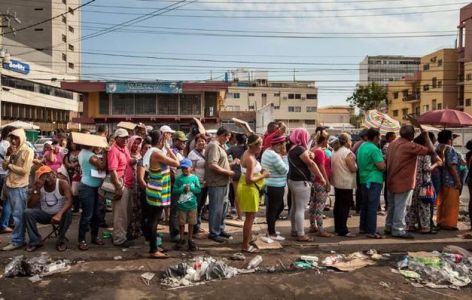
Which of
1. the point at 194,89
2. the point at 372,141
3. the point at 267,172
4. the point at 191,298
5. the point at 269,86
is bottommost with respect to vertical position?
the point at 191,298

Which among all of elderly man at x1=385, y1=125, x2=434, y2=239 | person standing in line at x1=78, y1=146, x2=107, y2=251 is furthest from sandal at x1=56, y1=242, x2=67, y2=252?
elderly man at x1=385, y1=125, x2=434, y2=239

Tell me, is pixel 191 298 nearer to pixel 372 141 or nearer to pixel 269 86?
pixel 372 141

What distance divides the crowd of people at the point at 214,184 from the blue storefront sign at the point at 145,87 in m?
23.5

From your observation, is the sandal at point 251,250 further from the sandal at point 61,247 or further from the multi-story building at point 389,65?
the multi-story building at point 389,65

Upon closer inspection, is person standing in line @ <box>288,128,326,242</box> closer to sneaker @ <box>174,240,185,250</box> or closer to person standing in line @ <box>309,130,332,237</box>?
person standing in line @ <box>309,130,332,237</box>

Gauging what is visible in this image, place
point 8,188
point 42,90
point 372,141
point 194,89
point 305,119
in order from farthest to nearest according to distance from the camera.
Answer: point 305,119 < point 42,90 < point 194,89 < point 372,141 < point 8,188

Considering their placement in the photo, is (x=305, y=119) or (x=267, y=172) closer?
(x=267, y=172)

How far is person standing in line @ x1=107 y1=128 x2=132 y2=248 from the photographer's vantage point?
20.8ft

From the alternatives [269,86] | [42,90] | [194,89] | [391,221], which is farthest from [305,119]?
[391,221]

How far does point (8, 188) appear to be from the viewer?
680cm

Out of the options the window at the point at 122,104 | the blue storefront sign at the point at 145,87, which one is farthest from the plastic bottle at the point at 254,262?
the window at the point at 122,104

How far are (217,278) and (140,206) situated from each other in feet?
7.08

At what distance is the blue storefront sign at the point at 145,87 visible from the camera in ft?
103

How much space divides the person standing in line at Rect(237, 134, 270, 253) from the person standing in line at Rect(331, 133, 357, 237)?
1.55 meters
